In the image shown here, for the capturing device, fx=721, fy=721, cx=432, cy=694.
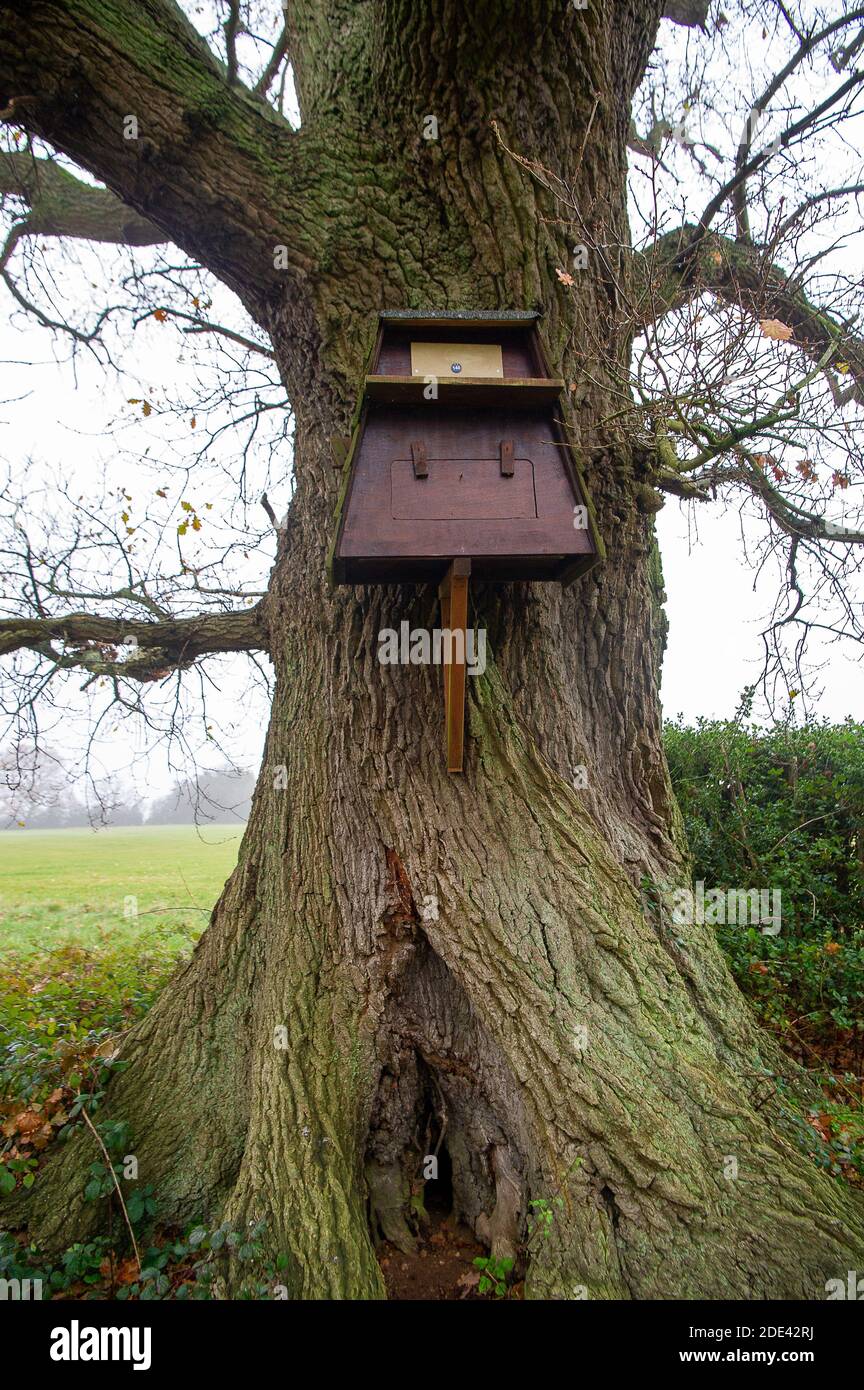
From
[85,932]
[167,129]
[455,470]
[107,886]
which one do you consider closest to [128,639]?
[167,129]

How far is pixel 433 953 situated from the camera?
2863 mm

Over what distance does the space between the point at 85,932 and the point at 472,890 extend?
5.61m

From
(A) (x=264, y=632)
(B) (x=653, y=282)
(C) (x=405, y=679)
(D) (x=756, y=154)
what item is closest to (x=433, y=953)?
(C) (x=405, y=679)

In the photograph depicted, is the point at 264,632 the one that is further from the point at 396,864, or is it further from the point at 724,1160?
the point at 724,1160

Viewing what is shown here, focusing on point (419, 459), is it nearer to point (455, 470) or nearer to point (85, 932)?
point (455, 470)

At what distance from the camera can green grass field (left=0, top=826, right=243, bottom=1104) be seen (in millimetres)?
3617

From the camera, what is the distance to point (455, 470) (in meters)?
2.29

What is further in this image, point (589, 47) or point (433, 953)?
point (589, 47)

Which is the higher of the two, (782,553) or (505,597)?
(782,553)

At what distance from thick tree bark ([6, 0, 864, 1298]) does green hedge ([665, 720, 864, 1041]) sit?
138cm

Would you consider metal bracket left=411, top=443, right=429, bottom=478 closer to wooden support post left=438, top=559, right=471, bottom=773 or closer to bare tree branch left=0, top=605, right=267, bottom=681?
wooden support post left=438, top=559, right=471, bottom=773

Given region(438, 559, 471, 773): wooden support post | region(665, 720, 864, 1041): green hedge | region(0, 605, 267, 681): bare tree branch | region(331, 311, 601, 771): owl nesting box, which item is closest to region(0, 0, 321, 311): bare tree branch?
region(331, 311, 601, 771): owl nesting box

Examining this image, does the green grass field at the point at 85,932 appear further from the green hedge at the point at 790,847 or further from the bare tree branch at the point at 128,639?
the green hedge at the point at 790,847
